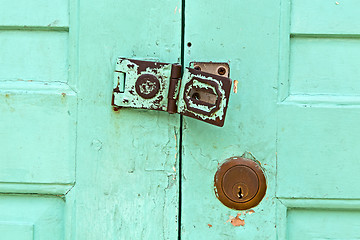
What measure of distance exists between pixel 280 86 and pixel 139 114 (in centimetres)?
30

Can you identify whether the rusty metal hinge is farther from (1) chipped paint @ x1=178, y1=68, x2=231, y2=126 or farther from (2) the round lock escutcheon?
(2) the round lock escutcheon

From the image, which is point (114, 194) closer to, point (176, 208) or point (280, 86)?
point (176, 208)

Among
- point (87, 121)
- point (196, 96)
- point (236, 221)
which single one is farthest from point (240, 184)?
point (87, 121)

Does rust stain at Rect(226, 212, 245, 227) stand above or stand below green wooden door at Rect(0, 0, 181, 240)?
below

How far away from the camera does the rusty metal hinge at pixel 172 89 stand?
2.72ft

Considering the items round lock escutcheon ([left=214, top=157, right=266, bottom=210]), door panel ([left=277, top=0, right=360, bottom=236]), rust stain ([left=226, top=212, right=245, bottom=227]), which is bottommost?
rust stain ([left=226, top=212, right=245, bottom=227])

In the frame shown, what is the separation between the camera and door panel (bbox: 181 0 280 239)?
2.92 feet

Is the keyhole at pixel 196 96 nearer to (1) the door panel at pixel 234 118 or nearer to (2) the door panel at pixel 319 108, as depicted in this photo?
(1) the door panel at pixel 234 118

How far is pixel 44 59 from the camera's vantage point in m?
0.92

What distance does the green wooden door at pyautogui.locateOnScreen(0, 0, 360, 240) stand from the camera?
2.93ft

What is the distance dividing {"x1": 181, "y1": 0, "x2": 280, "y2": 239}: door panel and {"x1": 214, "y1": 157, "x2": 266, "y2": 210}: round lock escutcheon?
1 cm

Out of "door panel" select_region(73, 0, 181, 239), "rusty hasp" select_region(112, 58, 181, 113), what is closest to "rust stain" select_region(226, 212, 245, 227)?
"door panel" select_region(73, 0, 181, 239)

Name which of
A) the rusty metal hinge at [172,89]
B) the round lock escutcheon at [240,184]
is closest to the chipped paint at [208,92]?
the rusty metal hinge at [172,89]

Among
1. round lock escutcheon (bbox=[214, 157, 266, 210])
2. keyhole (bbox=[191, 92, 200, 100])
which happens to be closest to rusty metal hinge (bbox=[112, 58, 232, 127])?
keyhole (bbox=[191, 92, 200, 100])
